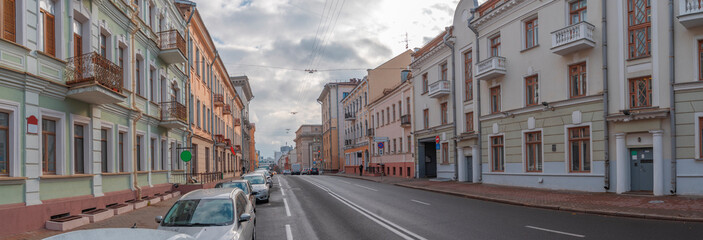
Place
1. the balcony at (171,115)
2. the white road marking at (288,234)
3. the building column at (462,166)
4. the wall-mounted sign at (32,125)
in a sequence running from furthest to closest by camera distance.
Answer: the building column at (462,166), the balcony at (171,115), the wall-mounted sign at (32,125), the white road marking at (288,234)

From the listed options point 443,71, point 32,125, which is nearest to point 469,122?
point 443,71

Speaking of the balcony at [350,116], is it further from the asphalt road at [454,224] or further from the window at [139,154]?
the asphalt road at [454,224]

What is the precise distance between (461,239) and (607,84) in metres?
12.5

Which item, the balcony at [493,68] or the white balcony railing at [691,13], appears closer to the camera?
the white balcony railing at [691,13]

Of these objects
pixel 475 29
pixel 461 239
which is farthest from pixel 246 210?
pixel 475 29

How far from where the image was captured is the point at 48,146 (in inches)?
469

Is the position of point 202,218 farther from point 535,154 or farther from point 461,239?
A: point 535,154

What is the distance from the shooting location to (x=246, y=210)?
356 inches

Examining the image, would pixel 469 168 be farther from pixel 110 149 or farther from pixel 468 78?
pixel 110 149

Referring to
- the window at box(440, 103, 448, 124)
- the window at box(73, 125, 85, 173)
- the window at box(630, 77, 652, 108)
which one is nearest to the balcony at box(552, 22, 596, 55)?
the window at box(630, 77, 652, 108)

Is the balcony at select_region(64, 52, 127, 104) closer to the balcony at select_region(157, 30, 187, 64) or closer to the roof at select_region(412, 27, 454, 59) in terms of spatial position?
the balcony at select_region(157, 30, 187, 64)

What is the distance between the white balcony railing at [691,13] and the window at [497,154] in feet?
37.5

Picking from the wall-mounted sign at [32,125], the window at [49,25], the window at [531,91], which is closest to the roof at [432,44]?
the window at [531,91]

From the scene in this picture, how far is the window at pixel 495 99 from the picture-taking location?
25.5 m
